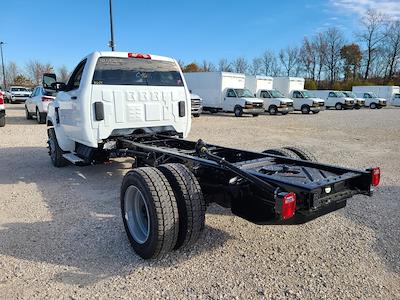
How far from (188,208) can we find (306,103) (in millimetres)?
26261

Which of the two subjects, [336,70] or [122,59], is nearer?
[122,59]

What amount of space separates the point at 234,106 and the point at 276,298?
20.9m

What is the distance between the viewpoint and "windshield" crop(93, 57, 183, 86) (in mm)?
5863

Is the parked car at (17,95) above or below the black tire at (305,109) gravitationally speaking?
above

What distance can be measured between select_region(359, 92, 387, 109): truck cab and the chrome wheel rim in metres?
40.5

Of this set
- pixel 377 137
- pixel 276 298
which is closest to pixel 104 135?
pixel 276 298

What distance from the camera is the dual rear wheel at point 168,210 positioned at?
3275 millimetres

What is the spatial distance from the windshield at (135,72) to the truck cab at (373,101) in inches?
1490

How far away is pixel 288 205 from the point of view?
2820mm

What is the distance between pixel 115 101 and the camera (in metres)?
5.85

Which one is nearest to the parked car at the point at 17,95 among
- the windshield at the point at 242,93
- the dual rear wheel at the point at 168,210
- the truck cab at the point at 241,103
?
the truck cab at the point at 241,103

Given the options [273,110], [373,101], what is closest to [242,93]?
[273,110]

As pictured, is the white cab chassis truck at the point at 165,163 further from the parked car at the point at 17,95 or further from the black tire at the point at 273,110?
the parked car at the point at 17,95

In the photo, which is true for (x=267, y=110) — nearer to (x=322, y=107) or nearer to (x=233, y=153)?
(x=322, y=107)
